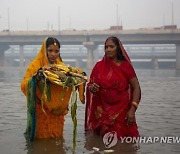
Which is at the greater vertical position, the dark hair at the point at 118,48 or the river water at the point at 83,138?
the dark hair at the point at 118,48

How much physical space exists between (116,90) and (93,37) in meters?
52.3

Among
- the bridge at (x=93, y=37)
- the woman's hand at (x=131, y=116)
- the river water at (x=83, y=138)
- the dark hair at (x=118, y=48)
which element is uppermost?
the bridge at (x=93, y=37)

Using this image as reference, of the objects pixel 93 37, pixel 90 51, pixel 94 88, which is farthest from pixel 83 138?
pixel 90 51

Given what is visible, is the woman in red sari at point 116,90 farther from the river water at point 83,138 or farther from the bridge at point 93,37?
the bridge at point 93,37

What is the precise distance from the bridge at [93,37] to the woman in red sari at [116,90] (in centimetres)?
4827

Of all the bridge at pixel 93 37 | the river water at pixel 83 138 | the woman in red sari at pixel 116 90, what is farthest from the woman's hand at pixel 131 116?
the bridge at pixel 93 37

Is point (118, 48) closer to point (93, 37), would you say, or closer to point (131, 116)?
point (131, 116)

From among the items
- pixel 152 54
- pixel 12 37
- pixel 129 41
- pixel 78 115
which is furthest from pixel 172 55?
pixel 78 115

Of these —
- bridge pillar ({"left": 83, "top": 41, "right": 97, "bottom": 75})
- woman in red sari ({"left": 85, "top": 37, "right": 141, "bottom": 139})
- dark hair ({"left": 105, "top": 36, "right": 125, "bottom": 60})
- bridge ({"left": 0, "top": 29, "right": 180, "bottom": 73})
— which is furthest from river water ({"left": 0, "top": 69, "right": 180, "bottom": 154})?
bridge pillar ({"left": 83, "top": 41, "right": 97, "bottom": 75})

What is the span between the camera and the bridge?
5222 centimetres

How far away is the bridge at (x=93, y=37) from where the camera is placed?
5222 centimetres

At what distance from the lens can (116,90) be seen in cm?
480

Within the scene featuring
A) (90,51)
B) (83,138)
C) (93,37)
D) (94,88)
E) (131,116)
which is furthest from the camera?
(90,51)

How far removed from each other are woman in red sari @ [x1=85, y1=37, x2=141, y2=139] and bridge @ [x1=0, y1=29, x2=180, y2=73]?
4827 cm
